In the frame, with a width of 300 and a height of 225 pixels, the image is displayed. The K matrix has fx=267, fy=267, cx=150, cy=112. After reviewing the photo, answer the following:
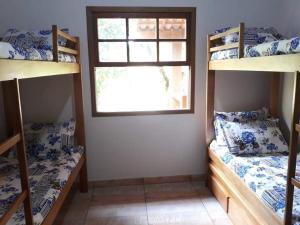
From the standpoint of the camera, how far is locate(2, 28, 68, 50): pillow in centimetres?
224

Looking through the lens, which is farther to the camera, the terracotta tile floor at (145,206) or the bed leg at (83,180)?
the bed leg at (83,180)

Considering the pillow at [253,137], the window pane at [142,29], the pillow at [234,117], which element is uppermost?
the window pane at [142,29]

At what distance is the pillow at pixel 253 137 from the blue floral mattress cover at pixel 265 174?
0.24 ft

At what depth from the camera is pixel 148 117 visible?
2859 millimetres

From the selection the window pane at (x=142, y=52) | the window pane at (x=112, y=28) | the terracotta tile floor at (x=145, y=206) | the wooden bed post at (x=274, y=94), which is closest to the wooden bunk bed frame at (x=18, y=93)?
the window pane at (x=112, y=28)

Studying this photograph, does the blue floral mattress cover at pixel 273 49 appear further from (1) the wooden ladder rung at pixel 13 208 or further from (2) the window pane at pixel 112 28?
(1) the wooden ladder rung at pixel 13 208

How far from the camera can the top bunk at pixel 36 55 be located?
45.3 inches

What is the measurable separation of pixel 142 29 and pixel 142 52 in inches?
9.2

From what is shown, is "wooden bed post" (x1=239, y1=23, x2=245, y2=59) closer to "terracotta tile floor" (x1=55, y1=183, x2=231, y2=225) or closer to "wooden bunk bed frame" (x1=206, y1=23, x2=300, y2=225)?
"wooden bunk bed frame" (x1=206, y1=23, x2=300, y2=225)

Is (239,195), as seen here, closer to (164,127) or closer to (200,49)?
(164,127)

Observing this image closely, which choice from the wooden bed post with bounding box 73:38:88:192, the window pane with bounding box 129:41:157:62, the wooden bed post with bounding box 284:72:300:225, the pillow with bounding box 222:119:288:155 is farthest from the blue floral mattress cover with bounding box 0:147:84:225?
the pillow with bounding box 222:119:288:155

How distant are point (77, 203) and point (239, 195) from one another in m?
1.50

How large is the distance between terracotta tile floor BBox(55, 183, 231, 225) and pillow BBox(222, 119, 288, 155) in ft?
1.93

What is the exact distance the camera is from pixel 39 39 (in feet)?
7.50
